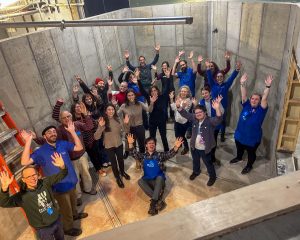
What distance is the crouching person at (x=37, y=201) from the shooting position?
10.3 feet

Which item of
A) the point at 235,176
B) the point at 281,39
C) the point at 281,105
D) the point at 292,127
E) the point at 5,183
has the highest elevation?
the point at 281,39

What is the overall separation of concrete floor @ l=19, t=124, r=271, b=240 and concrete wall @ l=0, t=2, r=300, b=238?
733 mm

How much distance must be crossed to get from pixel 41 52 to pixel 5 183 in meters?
2.85

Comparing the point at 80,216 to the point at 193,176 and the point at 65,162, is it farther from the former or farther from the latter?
the point at 193,176

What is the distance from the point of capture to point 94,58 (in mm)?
6941

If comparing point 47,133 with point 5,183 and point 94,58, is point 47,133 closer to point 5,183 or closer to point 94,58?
point 5,183

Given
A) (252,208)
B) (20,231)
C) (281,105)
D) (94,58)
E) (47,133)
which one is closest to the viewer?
(252,208)

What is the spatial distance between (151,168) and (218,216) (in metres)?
2.79

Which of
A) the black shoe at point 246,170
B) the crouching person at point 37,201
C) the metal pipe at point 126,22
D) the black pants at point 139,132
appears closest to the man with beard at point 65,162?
the crouching person at point 37,201

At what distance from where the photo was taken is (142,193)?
17.2 ft

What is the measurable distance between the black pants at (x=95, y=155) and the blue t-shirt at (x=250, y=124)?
2957mm

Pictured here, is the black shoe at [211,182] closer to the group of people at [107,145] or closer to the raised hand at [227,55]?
the group of people at [107,145]

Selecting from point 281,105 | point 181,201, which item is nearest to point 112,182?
point 181,201

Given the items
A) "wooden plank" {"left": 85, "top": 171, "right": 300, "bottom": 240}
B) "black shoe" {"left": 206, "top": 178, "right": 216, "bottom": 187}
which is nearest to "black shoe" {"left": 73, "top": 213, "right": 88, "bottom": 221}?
"black shoe" {"left": 206, "top": 178, "right": 216, "bottom": 187}
